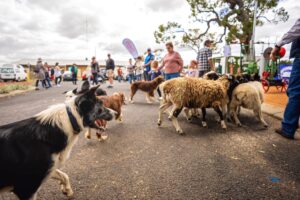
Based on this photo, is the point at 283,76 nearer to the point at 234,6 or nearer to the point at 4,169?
the point at 4,169

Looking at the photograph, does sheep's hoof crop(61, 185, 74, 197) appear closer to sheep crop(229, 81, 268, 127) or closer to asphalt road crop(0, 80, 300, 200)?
asphalt road crop(0, 80, 300, 200)

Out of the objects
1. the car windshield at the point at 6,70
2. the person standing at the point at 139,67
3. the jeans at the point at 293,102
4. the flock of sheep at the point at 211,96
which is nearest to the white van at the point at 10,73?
the car windshield at the point at 6,70

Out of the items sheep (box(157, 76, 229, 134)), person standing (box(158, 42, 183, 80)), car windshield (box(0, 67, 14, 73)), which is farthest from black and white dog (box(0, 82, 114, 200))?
car windshield (box(0, 67, 14, 73))

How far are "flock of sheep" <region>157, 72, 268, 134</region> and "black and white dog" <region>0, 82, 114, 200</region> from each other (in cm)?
248

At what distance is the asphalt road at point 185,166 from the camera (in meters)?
2.10

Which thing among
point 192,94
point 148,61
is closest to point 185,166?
point 192,94

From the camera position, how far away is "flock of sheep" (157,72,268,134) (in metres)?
4.12

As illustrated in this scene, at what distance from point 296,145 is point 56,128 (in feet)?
12.9

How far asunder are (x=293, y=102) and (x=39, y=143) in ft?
13.6

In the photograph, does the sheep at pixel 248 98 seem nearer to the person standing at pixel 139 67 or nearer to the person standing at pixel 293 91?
the person standing at pixel 293 91

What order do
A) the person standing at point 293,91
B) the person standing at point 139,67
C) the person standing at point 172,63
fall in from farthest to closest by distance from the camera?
the person standing at point 139,67
the person standing at point 172,63
the person standing at point 293,91

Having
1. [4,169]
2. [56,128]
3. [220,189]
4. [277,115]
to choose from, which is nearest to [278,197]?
[220,189]

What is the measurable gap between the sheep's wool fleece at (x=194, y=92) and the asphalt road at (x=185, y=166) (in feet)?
2.22

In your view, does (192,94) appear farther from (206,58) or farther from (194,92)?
(206,58)
